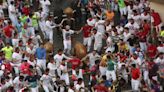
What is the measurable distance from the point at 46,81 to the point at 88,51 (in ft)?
15.9

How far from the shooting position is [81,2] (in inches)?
1152

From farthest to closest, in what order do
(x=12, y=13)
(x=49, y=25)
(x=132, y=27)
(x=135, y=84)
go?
(x=12, y=13)
(x=49, y=25)
(x=132, y=27)
(x=135, y=84)

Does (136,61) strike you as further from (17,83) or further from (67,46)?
(17,83)

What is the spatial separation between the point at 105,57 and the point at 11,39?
5.67 metres

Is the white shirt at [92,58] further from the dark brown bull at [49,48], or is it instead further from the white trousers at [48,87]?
the white trousers at [48,87]

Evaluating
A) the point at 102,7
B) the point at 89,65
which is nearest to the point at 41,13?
the point at 102,7

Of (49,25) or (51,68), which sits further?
(49,25)

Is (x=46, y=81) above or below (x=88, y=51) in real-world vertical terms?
below

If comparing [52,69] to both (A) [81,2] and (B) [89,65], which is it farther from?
(A) [81,2]

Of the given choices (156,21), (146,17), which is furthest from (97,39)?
(156,21)

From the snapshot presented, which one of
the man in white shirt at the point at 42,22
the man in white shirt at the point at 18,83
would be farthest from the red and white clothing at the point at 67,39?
the man in white shirt at the point at 18,83

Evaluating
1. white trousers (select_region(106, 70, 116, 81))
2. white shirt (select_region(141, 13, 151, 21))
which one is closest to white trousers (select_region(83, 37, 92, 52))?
white shirt (select_region(141, 13, 151, 21))

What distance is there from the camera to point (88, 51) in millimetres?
25250

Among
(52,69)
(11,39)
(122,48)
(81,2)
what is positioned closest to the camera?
(52,69)
